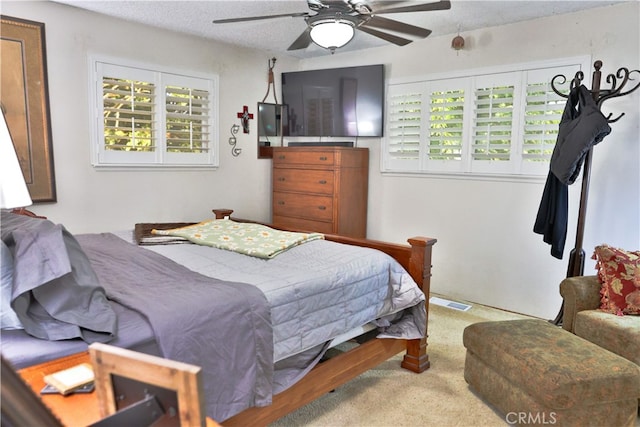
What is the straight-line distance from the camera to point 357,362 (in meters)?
2.35

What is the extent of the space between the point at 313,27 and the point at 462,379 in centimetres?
223

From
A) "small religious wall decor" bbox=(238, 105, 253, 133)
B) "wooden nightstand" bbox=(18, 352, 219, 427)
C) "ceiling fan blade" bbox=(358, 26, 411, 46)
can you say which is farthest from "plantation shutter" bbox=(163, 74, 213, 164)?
"wooden nightstand" bbox=(18, 352, 219, 427)

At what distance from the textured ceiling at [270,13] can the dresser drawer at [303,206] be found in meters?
1.53

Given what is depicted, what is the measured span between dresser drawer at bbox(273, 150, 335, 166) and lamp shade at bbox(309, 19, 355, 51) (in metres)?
1.68

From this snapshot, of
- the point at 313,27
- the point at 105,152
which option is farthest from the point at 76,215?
the point at 313,27

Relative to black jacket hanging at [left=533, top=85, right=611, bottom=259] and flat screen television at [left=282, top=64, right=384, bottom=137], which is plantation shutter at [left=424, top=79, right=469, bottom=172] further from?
black jacket hanging at [left=533, top=85, right=611, bottom=259]

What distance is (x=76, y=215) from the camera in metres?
3.39

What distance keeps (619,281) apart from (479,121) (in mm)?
1779

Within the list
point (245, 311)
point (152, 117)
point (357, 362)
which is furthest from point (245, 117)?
point (245, 311)

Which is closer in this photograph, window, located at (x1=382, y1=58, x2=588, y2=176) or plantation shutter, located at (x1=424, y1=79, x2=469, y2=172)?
window, located at (x1=382, y1=58, x2=588, y2=176)

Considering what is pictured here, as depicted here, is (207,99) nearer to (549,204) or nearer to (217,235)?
(217,235)

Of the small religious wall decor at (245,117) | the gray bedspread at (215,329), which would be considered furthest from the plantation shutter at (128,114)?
the gray bedspread at (215,329)

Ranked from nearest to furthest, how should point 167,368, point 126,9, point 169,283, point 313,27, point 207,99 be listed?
point 167,368
point 169,283
point 313,27
point 126,9
point 207,99

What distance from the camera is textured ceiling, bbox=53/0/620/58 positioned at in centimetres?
312
